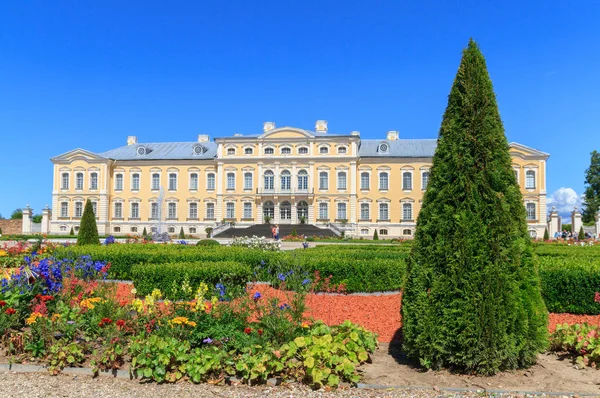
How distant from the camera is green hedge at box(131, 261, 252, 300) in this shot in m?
6.96

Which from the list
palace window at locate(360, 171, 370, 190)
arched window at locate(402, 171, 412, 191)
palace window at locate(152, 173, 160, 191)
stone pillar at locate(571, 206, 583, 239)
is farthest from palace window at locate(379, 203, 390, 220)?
palace window at locate(152, 173, 160, 191)

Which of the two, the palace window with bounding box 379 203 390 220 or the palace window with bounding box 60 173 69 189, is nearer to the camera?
the palace window with bounding box 379 203 390 220

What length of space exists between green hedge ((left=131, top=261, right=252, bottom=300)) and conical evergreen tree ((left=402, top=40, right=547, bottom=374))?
364 cm

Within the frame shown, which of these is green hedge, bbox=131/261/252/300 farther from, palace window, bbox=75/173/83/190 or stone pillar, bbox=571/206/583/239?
palace window, bbox=75/173/83/190

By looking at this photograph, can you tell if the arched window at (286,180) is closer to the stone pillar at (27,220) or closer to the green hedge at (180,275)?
the stone pillar at (27,220)

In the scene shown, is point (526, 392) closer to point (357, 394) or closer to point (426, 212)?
point (357, 394)

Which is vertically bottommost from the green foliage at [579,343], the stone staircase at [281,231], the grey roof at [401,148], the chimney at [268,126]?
the green foliage at [579,343]

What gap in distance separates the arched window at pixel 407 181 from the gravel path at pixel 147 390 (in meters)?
32.6

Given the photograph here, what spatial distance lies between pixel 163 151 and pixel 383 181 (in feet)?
60.6

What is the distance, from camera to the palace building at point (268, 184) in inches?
1377

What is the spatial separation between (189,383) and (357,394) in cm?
134

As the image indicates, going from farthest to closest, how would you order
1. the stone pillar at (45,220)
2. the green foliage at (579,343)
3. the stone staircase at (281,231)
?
the stone pillar at (45,220)
the stone staircase at (281,231)
the green foliage at (579,343)

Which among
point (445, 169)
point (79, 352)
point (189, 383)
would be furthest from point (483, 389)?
point (79, 352)

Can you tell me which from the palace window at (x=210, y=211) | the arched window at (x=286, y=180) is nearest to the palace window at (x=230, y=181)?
the palace window at (x=210, y=211)
